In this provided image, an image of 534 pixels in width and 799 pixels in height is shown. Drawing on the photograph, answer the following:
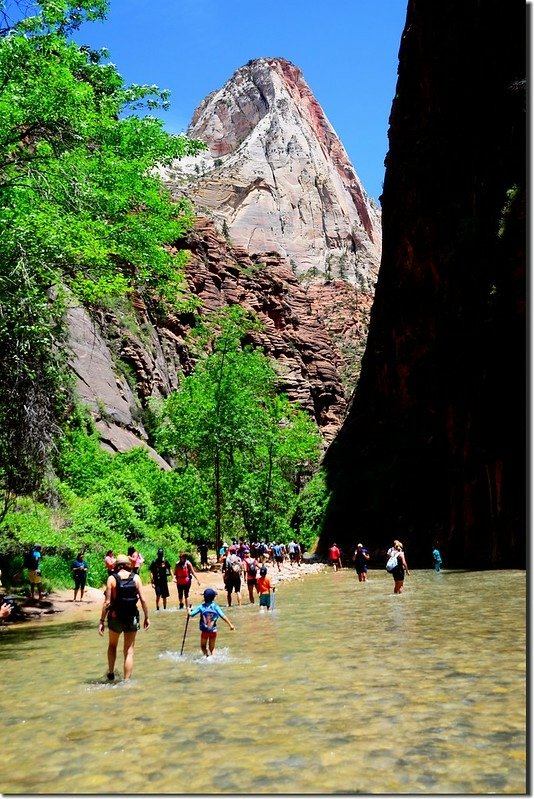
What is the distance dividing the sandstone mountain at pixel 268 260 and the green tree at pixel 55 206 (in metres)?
10.5

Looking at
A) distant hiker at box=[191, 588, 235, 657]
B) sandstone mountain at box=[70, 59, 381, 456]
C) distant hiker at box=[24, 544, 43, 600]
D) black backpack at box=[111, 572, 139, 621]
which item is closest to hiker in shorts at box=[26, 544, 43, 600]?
distant hiker at box=[24, 544, 43, 600]

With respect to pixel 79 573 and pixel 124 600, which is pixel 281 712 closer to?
pixel 124 600

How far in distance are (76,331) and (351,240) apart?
13054 cm

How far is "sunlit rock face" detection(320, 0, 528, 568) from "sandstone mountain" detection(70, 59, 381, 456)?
1617 centimetres

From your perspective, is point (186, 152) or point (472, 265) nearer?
point (186, 152)

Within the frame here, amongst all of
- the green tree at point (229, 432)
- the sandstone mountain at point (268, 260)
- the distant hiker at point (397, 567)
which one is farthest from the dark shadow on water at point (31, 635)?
the green tree at point (229, 432)

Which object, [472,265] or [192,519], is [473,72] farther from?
[192,519]

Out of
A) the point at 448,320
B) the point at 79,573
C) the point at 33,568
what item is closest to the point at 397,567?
the point at 79,573

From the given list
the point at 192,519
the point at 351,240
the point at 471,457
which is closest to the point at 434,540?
the point at 471,457

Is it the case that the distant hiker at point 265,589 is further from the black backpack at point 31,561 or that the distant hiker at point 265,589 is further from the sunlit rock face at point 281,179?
the sunlit rock face at point 281,179

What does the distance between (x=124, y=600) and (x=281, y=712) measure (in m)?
3.13

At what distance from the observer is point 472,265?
115 feet

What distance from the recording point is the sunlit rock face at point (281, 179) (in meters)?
142

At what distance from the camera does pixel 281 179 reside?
155000mm
